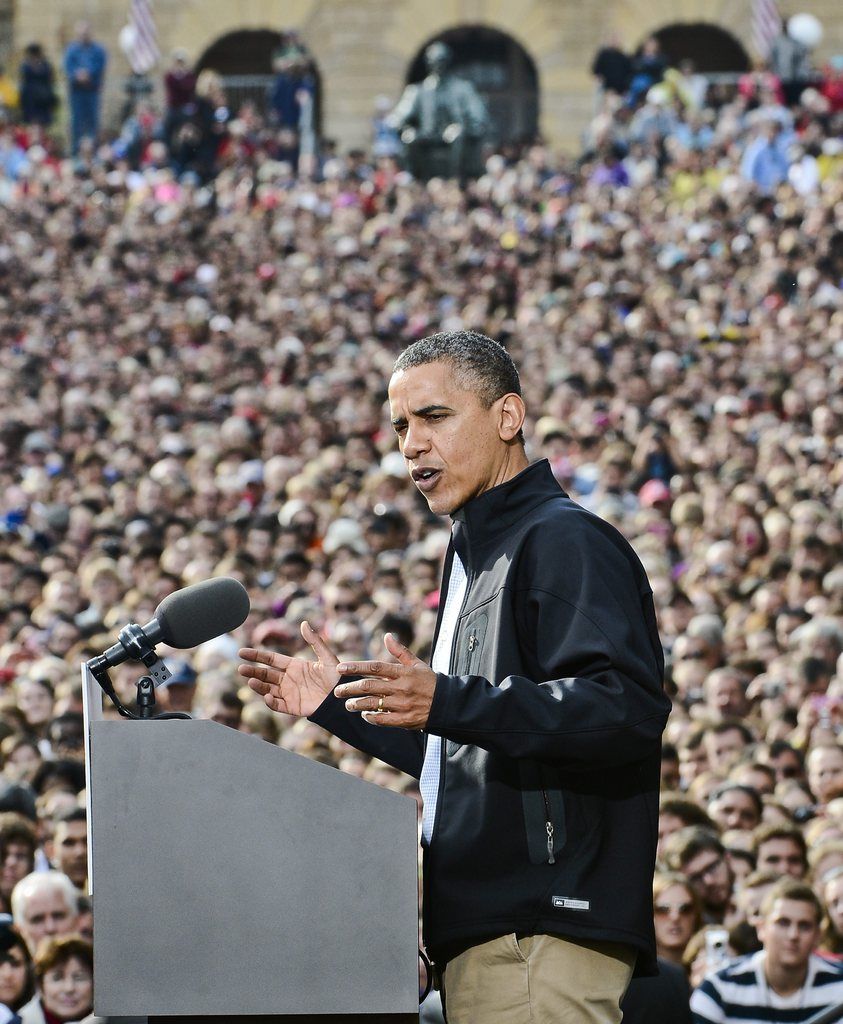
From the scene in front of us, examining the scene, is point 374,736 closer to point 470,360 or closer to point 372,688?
point 372,688

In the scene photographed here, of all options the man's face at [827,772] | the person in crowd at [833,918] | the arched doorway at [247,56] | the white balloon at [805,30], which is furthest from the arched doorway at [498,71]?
the person in crowd at [833,918]

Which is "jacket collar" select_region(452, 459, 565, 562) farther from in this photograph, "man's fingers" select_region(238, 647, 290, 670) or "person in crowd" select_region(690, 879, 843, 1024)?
"person in crowd" select_region(690, 879, 843, 1024)

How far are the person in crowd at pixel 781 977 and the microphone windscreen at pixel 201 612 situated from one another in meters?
3.21

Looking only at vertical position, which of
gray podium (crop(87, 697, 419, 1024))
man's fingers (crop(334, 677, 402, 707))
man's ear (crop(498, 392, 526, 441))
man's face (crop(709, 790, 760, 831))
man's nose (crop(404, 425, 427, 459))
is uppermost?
man's ear (crop(498, 392, 526, 441))

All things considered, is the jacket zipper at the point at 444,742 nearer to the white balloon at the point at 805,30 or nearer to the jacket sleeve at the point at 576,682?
the jacket sleeve at the point at 576,682

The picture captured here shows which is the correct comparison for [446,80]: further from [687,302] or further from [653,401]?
[653,401]

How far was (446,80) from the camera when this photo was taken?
26.5 m

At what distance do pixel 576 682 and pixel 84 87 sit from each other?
91.5 feet

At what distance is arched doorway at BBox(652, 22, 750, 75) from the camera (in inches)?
1486

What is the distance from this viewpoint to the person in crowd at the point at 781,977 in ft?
20.7

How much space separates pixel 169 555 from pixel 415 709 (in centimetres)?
922

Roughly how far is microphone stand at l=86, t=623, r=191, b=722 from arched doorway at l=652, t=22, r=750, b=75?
35.7 m

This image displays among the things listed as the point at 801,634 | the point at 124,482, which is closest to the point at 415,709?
the point at 801,634

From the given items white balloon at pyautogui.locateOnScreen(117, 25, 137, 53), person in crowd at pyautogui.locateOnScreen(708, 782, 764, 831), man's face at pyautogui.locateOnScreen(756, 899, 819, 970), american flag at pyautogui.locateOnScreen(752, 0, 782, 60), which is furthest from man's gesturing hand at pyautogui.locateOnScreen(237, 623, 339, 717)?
american flag at pyautogui.locateOnScreen(752, 0, 782, 60)
